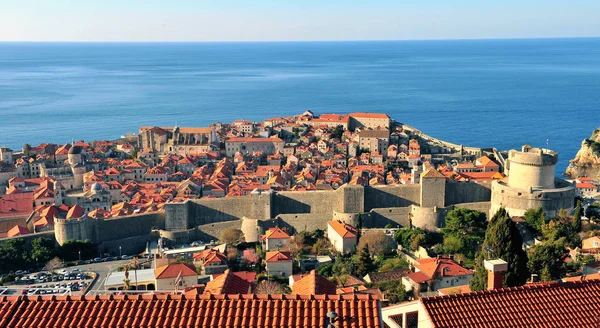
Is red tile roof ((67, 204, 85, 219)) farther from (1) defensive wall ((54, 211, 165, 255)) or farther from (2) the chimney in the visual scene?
(2) the chimney

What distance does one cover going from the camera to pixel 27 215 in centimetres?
2970

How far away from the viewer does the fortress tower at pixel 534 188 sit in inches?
986

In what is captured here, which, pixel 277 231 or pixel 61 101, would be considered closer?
pixel 277 231

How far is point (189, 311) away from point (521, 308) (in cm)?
311

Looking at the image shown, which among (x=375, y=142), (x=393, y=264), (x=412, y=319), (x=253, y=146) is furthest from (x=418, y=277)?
(x=253, y=146)

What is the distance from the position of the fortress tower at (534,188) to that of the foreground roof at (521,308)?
63.8 feet

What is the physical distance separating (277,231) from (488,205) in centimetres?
878

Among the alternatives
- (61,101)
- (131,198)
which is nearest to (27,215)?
(131,198)

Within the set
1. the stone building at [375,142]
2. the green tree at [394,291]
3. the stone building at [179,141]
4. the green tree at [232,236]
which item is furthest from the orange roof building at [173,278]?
the stone building at [375,142]

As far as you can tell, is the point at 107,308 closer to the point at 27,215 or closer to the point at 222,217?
the point at 222,217

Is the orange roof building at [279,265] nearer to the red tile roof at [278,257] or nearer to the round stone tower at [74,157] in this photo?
the red tile roof at [278,257]

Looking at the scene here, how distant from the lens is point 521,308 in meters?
6.20

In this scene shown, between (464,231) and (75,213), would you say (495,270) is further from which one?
(75,213)

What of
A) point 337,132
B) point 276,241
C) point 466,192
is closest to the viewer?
point 276,241
